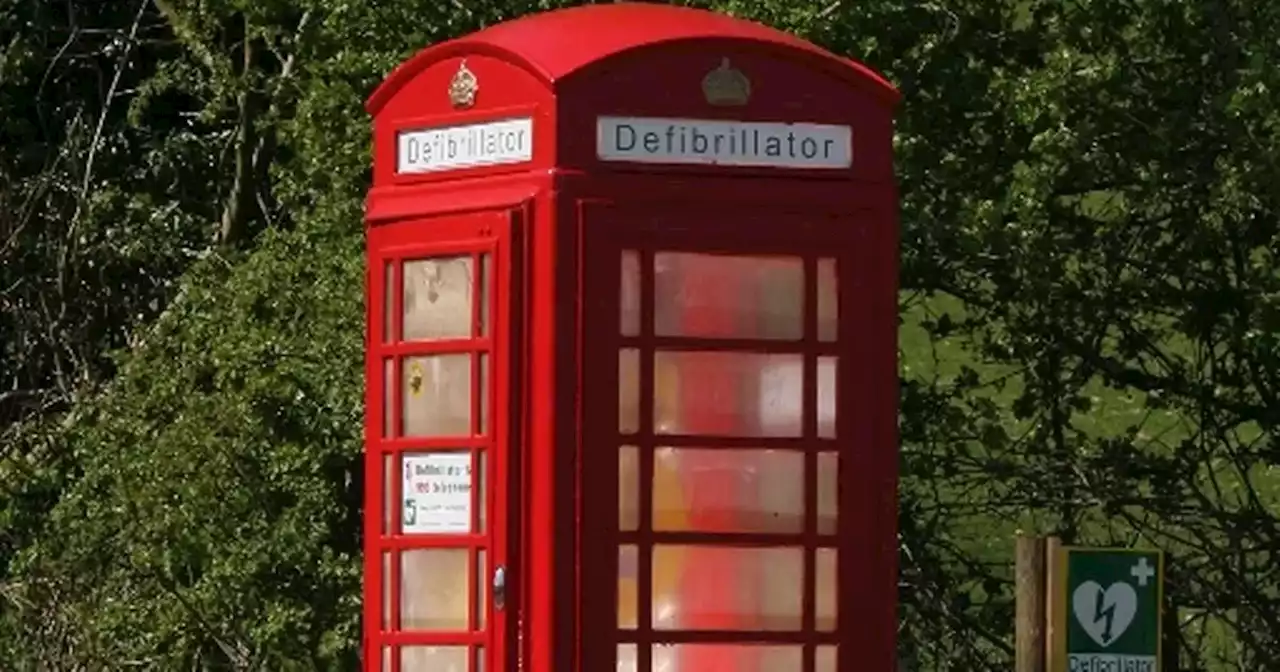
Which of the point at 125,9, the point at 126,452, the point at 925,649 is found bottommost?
the point at 925,649

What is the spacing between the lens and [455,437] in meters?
6.76

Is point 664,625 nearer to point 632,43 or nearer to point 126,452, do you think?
point 632,43

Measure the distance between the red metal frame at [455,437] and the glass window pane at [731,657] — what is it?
1.26 ft

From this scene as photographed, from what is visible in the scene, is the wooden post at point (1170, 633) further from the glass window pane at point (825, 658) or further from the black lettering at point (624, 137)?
the black lettering at point (624, 137)

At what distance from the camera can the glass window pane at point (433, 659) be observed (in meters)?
6.82

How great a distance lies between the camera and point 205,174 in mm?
14422

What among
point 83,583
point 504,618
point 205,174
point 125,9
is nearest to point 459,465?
point 504,618

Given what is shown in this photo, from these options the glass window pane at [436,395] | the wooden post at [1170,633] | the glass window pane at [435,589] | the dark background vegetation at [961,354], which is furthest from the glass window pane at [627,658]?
the wooden post at [1170,633]

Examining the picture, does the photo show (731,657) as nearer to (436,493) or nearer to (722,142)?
(436,493)

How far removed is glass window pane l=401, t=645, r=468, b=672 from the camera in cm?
682

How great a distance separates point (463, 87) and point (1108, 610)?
1906 mm

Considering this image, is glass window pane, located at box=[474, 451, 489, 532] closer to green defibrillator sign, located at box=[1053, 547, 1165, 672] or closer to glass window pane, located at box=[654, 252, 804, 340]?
glass window pane, located at box=[654, 252, 804, 340]

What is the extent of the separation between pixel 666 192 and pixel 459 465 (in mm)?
808

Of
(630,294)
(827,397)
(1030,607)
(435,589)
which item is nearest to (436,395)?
(435,589)
